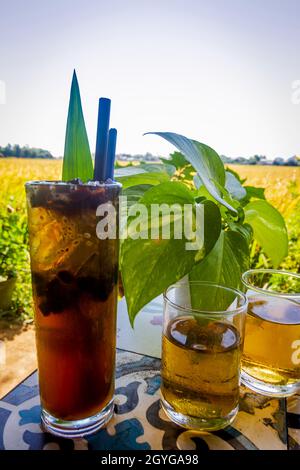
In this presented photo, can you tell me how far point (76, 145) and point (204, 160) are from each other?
0.18 m

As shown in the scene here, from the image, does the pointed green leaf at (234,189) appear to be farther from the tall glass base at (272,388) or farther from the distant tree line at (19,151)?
the distant tree line at (19,151)

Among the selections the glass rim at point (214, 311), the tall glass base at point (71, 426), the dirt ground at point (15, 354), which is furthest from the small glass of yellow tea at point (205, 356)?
the dirt ground at point (15, 354)

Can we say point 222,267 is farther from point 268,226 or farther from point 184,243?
point 268,226

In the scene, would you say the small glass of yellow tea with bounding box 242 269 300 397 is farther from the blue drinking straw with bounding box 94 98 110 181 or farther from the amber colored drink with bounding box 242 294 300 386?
the blue drinking straw with bounding box 94 98 110 181

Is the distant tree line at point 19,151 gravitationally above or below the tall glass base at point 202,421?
above

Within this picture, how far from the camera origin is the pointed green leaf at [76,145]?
406 millimetres

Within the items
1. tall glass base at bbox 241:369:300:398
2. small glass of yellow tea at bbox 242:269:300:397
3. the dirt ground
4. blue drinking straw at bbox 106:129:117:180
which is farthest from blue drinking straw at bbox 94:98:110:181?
the dirt ground

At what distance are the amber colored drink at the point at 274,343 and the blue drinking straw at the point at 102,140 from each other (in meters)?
0.31

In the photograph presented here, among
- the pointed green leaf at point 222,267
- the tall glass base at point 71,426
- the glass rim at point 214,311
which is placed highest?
the pointed green leaf at point 222,267

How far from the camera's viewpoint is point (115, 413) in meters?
0.45

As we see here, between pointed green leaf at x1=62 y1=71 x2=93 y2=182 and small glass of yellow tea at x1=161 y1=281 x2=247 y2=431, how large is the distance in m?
0.21
